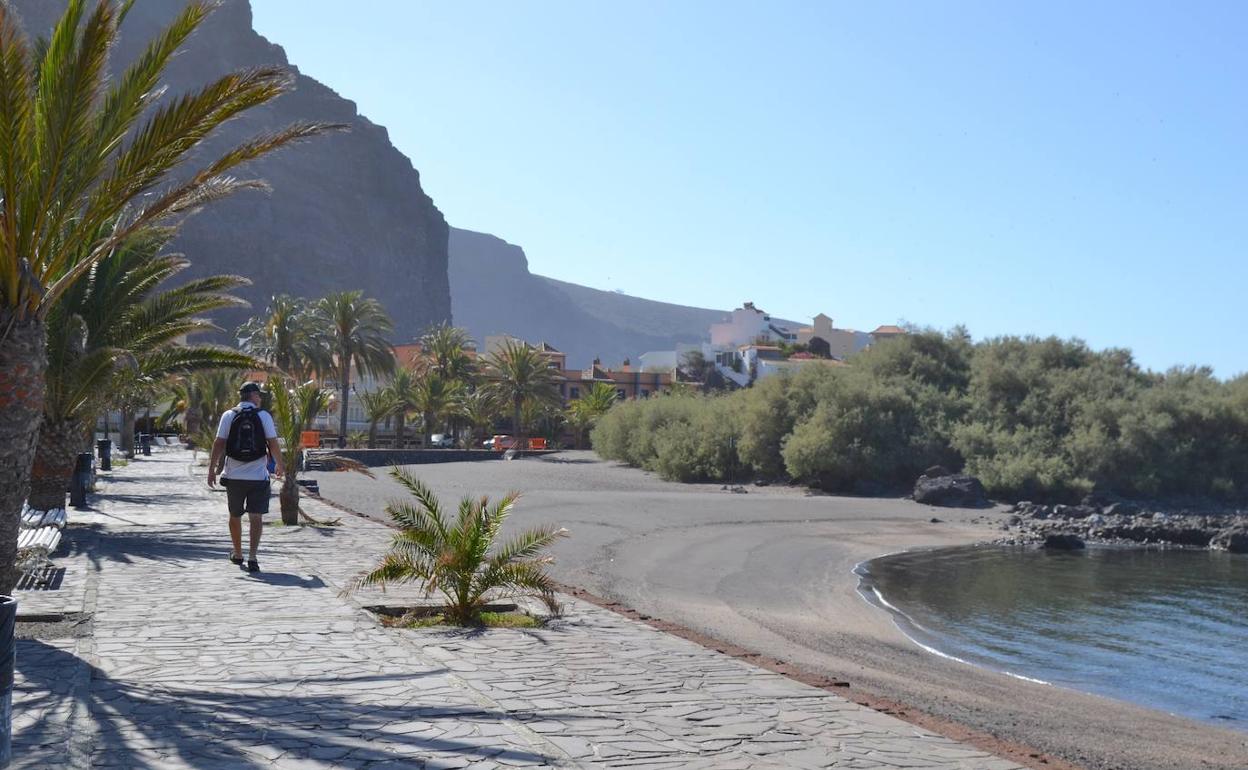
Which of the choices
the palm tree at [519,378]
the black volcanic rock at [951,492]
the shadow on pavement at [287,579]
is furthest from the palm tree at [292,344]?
the shadow on pavement at [287,579]

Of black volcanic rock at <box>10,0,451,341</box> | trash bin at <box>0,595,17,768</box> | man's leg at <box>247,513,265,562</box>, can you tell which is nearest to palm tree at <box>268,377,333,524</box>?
man's leg at <box>247,513,265,562</box>

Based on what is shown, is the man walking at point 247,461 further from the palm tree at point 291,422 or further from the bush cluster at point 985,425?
the bush cluster at point 985,425

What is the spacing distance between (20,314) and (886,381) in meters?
41.5

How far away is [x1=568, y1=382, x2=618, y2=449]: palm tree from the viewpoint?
236 feet

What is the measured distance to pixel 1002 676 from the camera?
486 inches

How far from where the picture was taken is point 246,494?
11422 mm

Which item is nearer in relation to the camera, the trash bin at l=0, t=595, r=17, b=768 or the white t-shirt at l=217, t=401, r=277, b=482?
the trash bin at l=0, t=595, r=17, b=768

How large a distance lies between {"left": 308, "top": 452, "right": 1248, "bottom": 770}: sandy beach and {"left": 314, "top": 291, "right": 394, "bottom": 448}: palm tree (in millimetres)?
16670

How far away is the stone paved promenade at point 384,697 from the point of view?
5324 mm

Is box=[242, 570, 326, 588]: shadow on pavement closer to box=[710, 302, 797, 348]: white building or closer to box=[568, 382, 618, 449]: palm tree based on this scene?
box=[568, 382, 618, 449]: palm tree

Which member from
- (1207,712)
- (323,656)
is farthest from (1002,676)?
(323,656)

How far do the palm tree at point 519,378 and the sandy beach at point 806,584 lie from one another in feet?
71.8

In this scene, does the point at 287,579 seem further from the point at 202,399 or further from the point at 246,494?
the point at 202,399

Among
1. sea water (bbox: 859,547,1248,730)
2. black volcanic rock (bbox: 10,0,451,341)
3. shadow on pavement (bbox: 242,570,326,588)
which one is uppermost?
black volcanic rock (bbox: 10,0,451,341)
